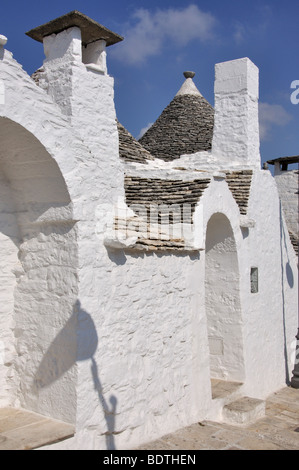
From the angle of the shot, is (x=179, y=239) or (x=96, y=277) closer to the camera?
(x=96, y=277)

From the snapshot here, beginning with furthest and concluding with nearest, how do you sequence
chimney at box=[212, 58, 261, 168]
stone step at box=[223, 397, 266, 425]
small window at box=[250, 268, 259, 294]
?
chimney at box=[212, 58, 261, 168]
small window at box=[250, 268, 259, 294]
stone step at box=[223, 397, 266, 425]

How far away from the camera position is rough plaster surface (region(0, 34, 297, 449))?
4.75 metres

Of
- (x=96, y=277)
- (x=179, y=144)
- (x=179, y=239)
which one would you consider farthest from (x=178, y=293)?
(x=179, y=144)

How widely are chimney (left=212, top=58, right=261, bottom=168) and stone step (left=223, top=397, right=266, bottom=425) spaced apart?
15.1 feet

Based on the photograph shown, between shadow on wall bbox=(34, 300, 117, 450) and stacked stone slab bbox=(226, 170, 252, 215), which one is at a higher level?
stacked stone slab bbox=(226, 170, 252, 215)

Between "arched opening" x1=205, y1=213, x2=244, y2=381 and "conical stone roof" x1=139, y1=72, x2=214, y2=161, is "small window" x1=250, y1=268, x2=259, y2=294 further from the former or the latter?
"conical stone roof" x1=139, y1=72, x2=214, y2=161

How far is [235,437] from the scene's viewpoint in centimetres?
580

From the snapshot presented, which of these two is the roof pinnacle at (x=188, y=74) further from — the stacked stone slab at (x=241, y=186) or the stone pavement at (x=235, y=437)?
the stone pavement at (x=235, y=437)

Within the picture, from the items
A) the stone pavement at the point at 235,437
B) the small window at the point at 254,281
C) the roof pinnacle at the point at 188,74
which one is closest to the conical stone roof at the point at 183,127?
the roof pinnacle at the point at 188,74

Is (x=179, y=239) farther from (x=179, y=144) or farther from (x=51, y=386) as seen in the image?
Result: (x=179, y=144)

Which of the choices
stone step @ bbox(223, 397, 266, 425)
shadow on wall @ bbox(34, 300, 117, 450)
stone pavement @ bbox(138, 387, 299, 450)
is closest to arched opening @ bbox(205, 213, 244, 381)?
stone step @ bbox(223, 397, 266, 425)

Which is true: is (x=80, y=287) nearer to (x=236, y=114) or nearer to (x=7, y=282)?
(x=7, y=282)

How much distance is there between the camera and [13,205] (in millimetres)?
5246
